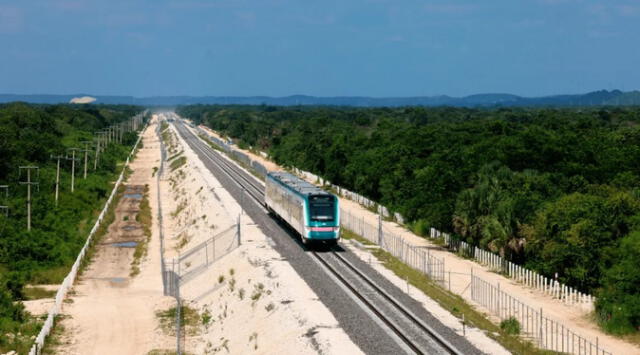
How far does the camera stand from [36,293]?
133 feet

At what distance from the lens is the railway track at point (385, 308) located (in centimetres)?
2519

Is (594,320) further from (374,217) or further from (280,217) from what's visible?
(374,217)

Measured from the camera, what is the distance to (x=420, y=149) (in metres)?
69.4

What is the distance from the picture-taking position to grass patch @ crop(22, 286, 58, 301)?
39688mm

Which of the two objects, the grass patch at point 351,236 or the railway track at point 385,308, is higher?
the railway track at point 385,308

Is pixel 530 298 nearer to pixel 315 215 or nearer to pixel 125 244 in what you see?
pixel 315 215

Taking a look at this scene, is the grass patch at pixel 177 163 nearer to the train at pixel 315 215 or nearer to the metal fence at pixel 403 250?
the metal fence at pixel 403 250

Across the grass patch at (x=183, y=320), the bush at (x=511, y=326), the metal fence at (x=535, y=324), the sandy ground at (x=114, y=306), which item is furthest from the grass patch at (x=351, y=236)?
the bush at (x=511, y=326)

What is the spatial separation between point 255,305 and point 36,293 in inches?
A: 559

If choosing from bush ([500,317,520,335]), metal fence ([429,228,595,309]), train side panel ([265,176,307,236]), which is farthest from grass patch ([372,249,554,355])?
metal fence ([429,228,595,309])

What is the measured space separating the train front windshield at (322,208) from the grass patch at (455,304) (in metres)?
3.63

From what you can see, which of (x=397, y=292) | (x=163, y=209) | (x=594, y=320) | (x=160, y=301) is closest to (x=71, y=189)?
(x=163, y=209)

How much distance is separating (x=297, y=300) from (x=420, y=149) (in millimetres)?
40375

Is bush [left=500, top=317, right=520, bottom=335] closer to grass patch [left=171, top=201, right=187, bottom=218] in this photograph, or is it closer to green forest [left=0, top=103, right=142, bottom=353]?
green forest [left=0, top=103, right=142, bottom=353]
